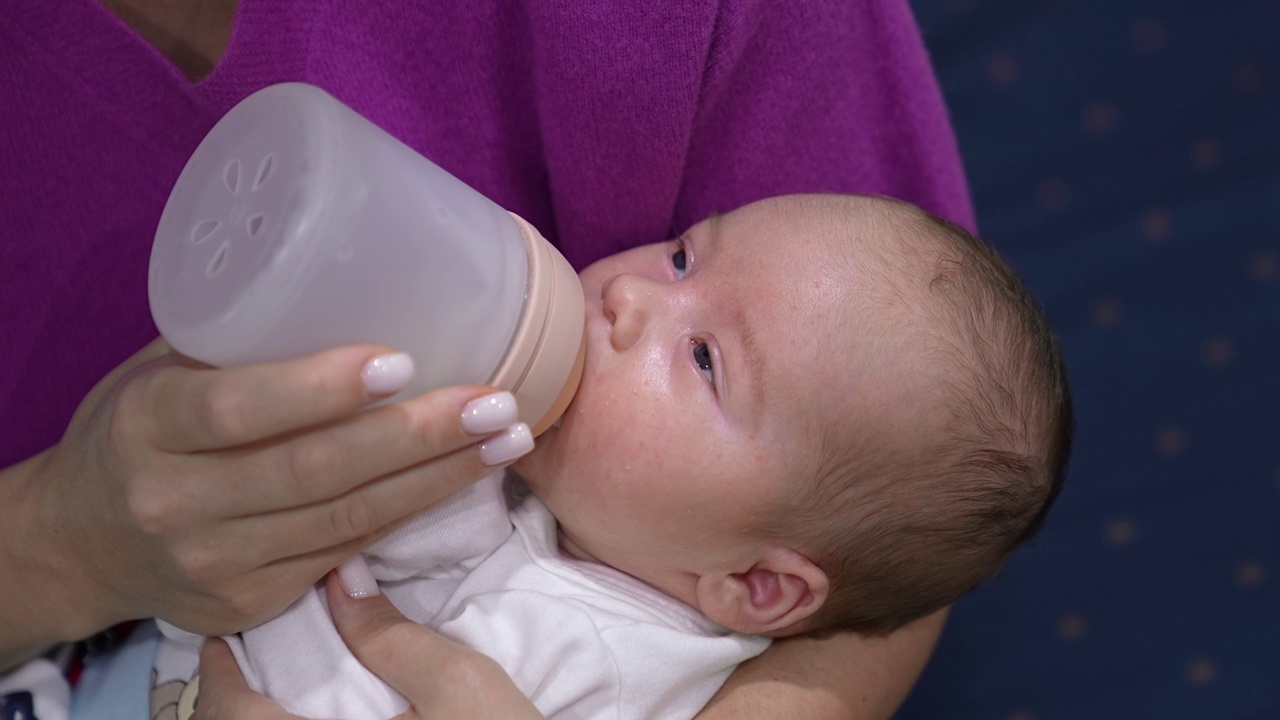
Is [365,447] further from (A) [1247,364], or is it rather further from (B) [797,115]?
(A) [1247,364]

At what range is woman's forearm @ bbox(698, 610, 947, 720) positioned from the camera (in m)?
1.21

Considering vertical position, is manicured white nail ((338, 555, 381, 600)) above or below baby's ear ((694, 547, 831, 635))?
above

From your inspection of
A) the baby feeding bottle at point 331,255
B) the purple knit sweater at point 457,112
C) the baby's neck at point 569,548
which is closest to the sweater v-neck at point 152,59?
the purple knit sweater at point 457,112

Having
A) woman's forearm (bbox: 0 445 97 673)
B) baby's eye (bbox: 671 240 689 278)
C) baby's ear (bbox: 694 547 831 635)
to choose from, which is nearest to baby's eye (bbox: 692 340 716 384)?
baby's eye (bbox: 671 240 689 278)

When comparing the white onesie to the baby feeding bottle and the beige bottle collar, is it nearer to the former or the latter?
the beige bottle collar

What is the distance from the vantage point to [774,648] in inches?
51.1

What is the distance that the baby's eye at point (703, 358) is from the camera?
1115 millimetres

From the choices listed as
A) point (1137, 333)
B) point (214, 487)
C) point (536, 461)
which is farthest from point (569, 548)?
point (1137, 333)

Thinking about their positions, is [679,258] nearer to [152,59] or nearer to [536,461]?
[536,461]

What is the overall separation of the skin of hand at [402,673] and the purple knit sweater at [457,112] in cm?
42

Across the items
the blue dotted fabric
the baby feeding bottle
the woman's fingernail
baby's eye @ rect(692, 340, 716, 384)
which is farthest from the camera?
the blue dotted fabric

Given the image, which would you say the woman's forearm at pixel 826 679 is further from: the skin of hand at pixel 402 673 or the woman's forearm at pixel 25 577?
the woman's forearm at pixel 25 577

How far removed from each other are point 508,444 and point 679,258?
0.41 metres

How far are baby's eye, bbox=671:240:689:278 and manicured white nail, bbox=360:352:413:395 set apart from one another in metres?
0.47
